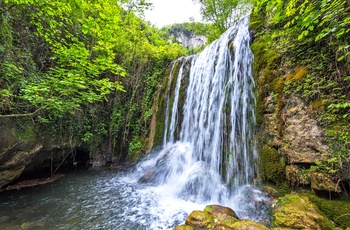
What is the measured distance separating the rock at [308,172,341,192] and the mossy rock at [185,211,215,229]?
1670 millimetres

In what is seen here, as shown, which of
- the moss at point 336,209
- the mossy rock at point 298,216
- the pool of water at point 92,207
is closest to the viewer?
the mossy rock at point 298,216

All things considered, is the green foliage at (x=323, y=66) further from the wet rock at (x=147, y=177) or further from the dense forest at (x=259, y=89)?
the wet rock at (x=147, y=177)

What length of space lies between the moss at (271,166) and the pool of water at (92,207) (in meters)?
1.54

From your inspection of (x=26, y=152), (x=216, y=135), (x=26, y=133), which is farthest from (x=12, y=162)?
(x=216, y=135)

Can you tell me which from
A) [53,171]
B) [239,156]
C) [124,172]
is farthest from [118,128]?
[239,156]

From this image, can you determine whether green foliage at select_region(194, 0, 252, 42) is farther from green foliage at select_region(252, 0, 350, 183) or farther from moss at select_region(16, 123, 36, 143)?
moss at select_region(16, 123, 36, 143)

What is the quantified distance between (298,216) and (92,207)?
413 centimetres

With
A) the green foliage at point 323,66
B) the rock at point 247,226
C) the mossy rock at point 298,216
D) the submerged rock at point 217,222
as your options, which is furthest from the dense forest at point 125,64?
the submerged rock at point 217,222

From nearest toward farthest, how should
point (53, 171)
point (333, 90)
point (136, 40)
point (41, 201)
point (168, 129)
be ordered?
point (333, 90)
point (41, 201)
point (53, 171)
point (168, 129)
point (136, 40)

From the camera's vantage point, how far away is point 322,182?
253cm

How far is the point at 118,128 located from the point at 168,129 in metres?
2.89

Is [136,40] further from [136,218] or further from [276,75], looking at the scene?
[136,218]

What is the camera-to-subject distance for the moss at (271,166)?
10.5ft

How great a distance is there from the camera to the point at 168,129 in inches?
282
